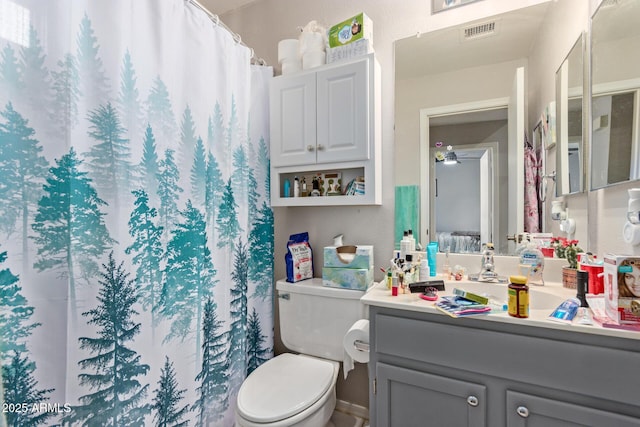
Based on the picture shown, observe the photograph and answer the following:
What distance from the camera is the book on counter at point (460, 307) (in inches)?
37.4

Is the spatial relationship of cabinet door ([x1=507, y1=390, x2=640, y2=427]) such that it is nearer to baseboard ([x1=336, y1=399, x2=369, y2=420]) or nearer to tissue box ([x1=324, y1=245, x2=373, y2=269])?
tissue box ([x1=324, y1=245, x2=373, y2=269])

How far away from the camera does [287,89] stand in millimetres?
1704

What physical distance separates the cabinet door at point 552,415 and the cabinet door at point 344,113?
3.60ft

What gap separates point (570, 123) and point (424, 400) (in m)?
1.21

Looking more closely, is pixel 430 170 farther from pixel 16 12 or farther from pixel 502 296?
pixel 16 12

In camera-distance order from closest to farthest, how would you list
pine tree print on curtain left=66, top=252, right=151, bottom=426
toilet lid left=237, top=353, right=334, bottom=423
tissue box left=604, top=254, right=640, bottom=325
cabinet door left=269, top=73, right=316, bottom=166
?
tissue box left=604, top=254, right=640, bottom=325 → pine tree print on curtain left=66, top=252, right=151, bottom=426 → toilet lid left=237, top=353, right=334, bottom=423 → cabinet door left=269, top=73, right=316, bottom=166

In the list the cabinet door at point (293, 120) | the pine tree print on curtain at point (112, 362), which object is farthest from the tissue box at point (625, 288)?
the pine tree print on curtain at point (112, 362)

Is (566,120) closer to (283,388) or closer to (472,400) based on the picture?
(472,400)

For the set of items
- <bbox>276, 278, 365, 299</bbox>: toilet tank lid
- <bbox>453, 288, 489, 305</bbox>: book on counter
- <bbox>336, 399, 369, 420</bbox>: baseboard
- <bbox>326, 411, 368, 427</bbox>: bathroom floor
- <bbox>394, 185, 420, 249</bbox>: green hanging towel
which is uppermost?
<bbox>394, 185, 420, 249</bbox>: green hanging towel

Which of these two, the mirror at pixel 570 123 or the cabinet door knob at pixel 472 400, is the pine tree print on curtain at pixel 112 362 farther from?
the mirror at pixel 570 123

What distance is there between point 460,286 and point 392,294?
1.07ft

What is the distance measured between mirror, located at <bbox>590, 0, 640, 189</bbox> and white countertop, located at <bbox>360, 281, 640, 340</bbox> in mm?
428

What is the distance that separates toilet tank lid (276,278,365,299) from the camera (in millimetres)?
1484

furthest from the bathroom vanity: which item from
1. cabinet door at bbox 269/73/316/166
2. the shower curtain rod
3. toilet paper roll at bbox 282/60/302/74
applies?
the shower curtain rod
